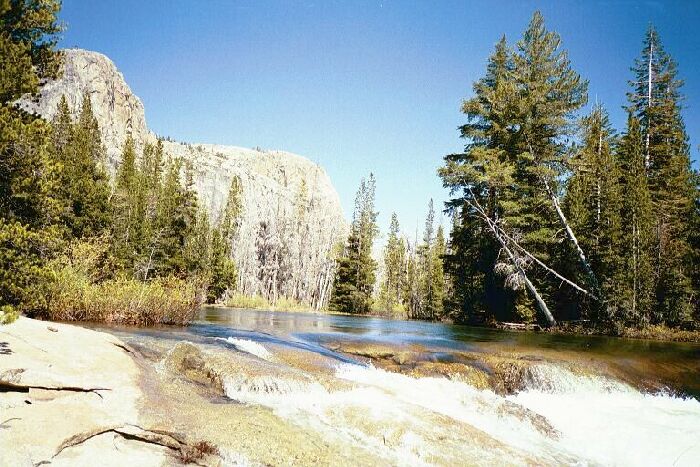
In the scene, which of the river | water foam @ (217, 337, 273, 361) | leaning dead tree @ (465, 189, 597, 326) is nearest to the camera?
the river

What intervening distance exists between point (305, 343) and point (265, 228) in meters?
57.6

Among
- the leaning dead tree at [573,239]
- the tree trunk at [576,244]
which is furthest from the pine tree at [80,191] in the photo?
the tree trunk at [576,244]

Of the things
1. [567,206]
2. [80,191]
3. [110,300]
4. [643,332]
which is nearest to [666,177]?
[567,206]

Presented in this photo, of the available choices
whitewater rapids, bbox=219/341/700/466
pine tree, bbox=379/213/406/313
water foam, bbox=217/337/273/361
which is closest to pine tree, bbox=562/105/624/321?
whitewater rapids, bbox=219/341/700/466

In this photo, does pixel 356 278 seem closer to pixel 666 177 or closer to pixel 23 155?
pixel 666 177

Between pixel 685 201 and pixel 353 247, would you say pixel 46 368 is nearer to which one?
pixel 685 201

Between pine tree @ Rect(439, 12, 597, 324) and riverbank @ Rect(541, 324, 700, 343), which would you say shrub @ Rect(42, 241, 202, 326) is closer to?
pine tree @ Rect(439, 12, 597, 324)

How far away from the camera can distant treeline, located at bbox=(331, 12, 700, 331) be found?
972 inches

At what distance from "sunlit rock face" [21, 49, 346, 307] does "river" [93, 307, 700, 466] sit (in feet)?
30.3

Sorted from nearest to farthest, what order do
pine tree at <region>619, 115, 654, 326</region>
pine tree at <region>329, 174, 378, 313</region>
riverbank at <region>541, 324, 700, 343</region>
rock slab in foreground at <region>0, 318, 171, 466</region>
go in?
rock slab in foreground at <region>0, 318, 171, 466</region> < riverbank at <region>541, 324, 700, 343</region> < pine tree at <region>619, 115, 654, 326</region> < pine tree at <region>329, 174, 378, 313</region>

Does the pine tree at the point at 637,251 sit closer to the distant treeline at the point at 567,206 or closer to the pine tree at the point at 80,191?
the distant treeline at the point at 567,206

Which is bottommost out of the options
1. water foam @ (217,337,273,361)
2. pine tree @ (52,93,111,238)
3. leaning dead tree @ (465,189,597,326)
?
water foam @ (217,337,273,361)

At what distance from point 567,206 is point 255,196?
109670mm

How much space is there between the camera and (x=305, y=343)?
1558cm
